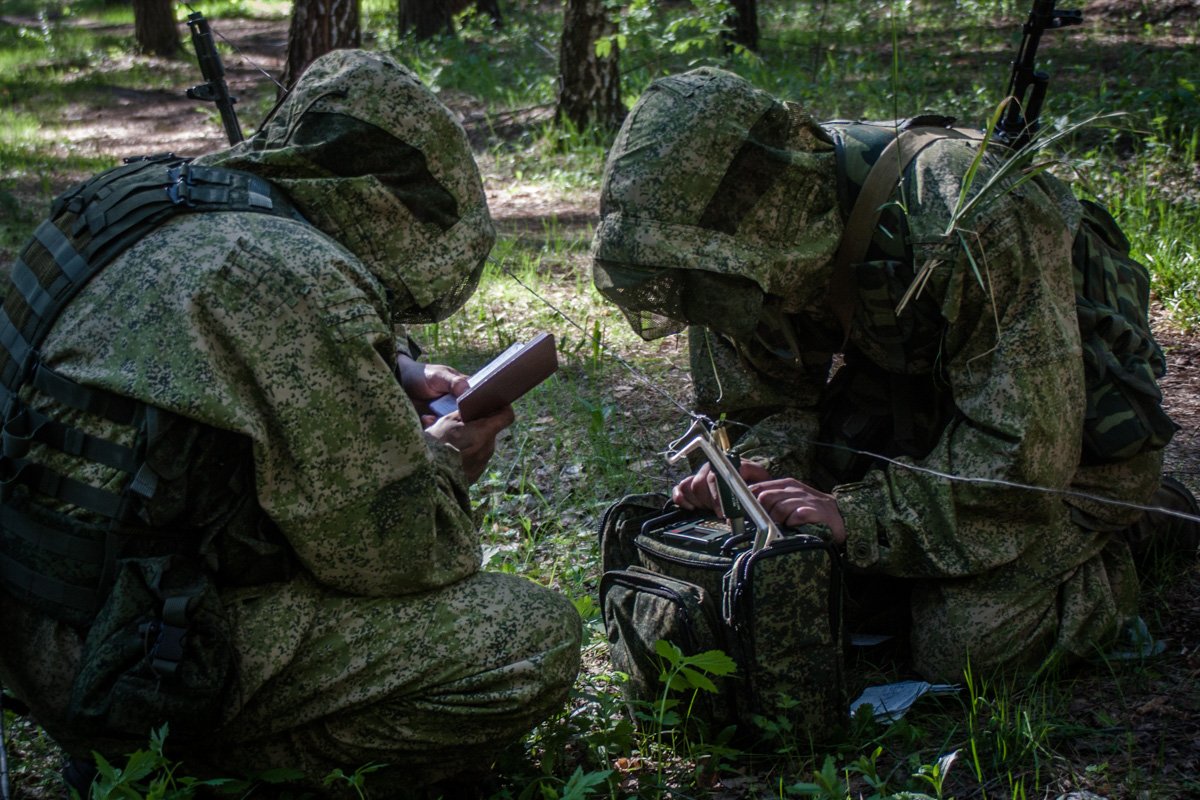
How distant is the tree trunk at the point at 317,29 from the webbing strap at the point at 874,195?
6078mm

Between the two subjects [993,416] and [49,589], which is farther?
[993,416]

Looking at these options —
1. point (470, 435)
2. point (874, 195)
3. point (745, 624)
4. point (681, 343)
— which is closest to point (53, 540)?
point (470, 435)

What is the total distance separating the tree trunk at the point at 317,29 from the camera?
8.27m

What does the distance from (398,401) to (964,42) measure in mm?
9120

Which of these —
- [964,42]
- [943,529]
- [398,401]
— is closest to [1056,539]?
[943,529]

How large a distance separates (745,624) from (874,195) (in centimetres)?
114

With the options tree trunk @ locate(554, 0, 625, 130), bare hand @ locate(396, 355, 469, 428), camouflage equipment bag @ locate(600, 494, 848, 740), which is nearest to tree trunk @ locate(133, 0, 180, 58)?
tree trunk @ locate(554, 0, 625, 130)

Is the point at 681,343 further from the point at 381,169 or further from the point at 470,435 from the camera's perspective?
the point at 381,169

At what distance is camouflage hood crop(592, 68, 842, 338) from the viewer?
9.49ft

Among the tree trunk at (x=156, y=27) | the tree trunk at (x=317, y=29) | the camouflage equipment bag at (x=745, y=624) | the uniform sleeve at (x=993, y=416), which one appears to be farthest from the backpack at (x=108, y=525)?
the tree trunk at (x=156, y=27)

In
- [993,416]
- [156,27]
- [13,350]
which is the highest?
[13,350]

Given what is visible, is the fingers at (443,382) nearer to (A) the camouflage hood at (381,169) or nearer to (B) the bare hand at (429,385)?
(B) the bare hand at (429,385)

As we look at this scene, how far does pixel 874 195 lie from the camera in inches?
117

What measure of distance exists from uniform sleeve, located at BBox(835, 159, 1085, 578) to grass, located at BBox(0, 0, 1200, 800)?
0.87 feet
